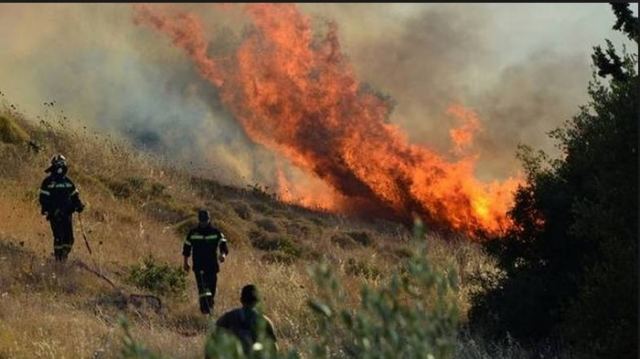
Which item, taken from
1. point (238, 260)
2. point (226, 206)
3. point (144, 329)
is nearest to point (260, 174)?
point (226, 206)

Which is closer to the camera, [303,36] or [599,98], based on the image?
[599,98]

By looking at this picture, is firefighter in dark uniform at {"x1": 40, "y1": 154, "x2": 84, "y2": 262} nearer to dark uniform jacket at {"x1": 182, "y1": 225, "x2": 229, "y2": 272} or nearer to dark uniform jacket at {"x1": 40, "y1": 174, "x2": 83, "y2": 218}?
dark uniform jacket at {"x1": 40, "y1": 174, "x2": 83, "y2": 218}

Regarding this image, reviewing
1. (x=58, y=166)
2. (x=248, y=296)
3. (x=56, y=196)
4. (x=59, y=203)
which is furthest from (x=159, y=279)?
(x=248, y=296)

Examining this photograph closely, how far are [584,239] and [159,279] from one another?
8.35 meters

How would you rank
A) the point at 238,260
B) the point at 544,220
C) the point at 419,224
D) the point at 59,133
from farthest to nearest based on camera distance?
the point at 59,133 < the point at 238,260 < the point at 544,220 < the point at 419,224

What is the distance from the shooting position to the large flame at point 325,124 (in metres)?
35.0

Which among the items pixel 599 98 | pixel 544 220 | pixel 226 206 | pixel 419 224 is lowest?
pixel 419 224

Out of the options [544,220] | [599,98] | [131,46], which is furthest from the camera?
[131,46]

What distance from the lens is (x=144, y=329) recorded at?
12.5 meters

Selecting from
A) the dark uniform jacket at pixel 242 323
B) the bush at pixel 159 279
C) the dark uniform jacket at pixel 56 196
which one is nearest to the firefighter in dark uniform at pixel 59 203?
the dark uniform jacket at pixel 56 196

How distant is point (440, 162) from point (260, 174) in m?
12.3

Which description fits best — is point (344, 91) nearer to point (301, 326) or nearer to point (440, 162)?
point (440, 162)

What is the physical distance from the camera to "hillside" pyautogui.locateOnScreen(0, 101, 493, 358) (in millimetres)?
11773

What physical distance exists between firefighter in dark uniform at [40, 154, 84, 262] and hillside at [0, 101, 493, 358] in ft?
1.16
